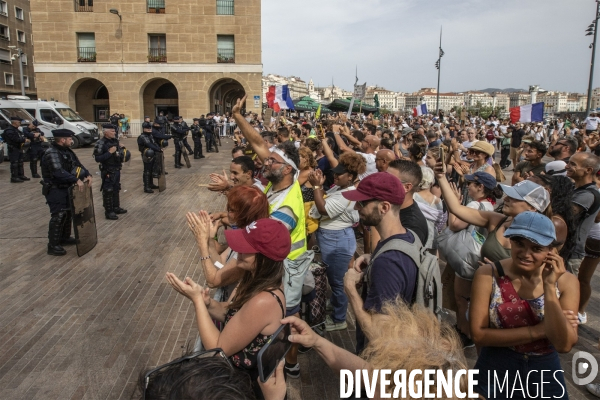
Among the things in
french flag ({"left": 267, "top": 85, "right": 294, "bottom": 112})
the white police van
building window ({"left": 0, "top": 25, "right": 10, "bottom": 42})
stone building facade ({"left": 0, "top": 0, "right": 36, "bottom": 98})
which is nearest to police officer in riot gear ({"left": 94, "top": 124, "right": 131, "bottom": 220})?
french flag ({"left": 267, "top": 85, "right": 294, "bottom": 112})

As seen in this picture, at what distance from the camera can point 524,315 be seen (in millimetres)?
2322

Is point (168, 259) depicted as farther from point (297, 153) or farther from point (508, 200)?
point (508, 200)

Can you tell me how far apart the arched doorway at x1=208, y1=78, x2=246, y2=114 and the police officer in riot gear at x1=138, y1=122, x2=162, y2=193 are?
71.4ft

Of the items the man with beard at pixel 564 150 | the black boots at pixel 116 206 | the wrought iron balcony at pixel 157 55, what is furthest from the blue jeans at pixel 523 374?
the wrought iron balcony at pixel 157 55

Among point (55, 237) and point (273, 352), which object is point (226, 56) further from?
point (273, 352)

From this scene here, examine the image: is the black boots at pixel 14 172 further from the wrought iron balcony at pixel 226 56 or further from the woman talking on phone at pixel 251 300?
the wrought iron balcony at pixel 226 56

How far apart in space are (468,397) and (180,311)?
4179 mm

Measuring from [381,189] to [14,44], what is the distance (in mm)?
53833

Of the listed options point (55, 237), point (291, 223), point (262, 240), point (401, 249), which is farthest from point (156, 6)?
point (401, 249)

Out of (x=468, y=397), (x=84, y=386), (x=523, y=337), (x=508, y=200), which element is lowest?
(x=84, y=386)

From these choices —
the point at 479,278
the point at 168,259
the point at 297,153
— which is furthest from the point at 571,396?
Answer: the point at 168,259

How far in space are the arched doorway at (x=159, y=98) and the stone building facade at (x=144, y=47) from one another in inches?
77.3

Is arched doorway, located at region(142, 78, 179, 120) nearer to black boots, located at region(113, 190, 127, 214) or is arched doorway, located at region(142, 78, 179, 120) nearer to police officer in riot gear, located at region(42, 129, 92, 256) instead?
black boots, located at region(113, 190, 127, 214)

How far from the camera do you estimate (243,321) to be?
6.86ft
